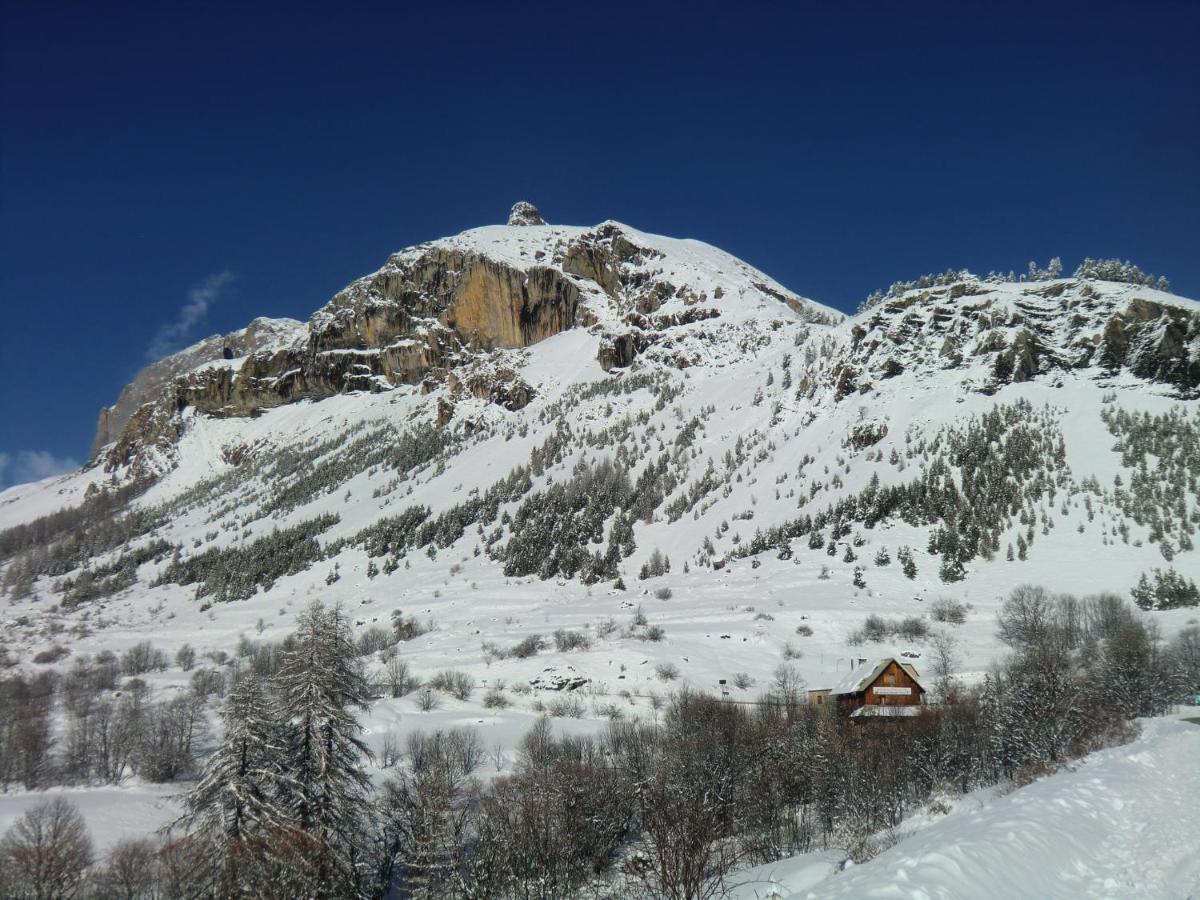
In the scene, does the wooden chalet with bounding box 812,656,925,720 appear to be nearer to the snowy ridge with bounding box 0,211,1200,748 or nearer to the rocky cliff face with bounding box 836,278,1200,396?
the snowy ridge with bounding box 0,211,1200,748

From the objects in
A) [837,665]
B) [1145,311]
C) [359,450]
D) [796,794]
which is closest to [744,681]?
[837,665]

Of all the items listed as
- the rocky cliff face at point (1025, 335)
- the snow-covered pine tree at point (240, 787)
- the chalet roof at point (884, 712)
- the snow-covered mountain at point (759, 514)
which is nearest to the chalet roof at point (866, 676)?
the chalet roof at point (884, 712)

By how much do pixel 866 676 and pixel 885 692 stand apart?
1.55 m

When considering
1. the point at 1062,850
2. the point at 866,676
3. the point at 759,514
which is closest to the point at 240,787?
the point at 1062,850

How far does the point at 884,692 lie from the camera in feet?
157

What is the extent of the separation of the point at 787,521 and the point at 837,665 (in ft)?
118

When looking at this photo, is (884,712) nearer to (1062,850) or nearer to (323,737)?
(1062,850)

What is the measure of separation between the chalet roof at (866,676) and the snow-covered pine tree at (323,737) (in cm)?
3425

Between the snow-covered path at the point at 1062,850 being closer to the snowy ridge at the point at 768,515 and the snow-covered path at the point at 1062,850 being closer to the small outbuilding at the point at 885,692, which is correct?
the small outbuilding at the point at 885,692

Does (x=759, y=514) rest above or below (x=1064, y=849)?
above

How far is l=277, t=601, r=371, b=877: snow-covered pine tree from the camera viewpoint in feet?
84.4

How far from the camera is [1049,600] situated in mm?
63781

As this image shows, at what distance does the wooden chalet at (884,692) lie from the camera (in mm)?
47156

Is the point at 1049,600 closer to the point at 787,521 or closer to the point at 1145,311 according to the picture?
the point at 787,521
